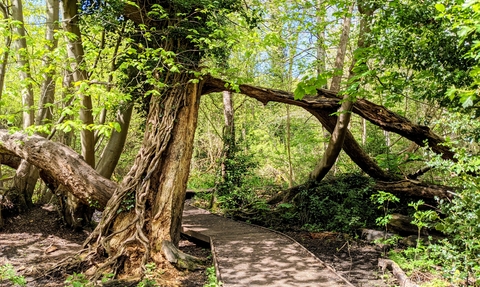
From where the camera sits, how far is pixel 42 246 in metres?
6.41

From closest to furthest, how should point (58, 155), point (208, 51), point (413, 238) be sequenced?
point (58, 155), point (413, 238), point (208, 51)

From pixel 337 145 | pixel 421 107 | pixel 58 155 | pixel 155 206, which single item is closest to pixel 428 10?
pixel 337 145

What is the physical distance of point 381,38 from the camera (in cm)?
538

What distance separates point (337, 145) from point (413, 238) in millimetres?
2848

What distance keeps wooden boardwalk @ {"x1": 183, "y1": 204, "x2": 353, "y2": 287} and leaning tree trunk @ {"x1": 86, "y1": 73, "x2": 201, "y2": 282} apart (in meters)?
0.96

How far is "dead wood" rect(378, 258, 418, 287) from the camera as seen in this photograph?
172 inches

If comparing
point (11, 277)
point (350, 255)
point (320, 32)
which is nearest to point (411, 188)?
point (350, 255)

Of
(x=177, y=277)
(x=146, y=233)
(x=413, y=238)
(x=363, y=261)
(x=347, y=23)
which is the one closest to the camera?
(x=177, y=277)

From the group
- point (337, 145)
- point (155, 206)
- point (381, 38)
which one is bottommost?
point (155, 206)

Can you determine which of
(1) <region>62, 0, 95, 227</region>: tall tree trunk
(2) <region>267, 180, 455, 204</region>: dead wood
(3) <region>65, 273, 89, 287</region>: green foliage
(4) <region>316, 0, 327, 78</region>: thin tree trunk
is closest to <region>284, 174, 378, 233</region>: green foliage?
(2) <region>267, 180, 455, 204</region>: dead wood

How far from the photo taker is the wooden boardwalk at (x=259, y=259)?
14.3 ft

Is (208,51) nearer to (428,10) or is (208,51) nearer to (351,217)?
(428,10)

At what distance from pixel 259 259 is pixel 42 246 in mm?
4464

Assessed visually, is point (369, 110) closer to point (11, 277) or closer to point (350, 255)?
point (350, 255)
